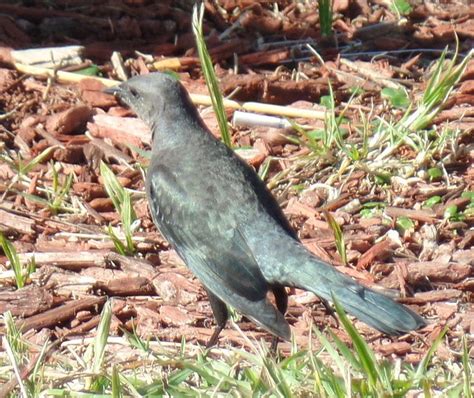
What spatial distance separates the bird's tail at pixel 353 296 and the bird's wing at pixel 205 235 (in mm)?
220

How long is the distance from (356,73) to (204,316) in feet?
9.40

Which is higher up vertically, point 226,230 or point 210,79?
point 210,79

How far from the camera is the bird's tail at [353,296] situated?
550cm

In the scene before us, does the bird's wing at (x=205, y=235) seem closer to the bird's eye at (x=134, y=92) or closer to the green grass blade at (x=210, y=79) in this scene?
the bird's eye at (x=134, y=92)

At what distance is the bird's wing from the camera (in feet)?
19.9

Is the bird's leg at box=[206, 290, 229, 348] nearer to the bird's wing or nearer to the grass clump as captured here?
the bird's wing

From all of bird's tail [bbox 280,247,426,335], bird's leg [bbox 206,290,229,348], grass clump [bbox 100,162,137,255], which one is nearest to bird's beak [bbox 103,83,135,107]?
grass clump [bbox 100,162,137,255]

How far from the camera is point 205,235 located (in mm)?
6316

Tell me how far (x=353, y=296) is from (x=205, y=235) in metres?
1.00

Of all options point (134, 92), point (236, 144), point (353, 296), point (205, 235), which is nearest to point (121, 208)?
point (134, 92)

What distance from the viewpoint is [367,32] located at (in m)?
9.38

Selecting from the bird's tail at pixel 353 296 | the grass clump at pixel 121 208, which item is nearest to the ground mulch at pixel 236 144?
the grass clump at pixel 121 208

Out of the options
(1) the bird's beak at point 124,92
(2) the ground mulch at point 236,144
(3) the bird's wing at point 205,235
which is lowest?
(2) the ground mulch at point 236,144

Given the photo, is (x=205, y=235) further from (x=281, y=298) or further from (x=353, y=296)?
(x=353, y=296)
